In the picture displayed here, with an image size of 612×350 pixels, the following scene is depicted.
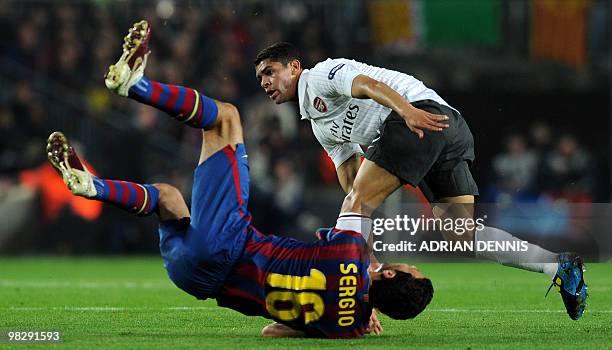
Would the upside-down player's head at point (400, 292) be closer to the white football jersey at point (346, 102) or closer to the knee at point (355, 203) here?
the knee at point (355, 203)

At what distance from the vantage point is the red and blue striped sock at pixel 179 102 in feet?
20.2

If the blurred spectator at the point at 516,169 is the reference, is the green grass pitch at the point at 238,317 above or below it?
above

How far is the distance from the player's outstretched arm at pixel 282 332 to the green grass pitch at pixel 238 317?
0.21ft

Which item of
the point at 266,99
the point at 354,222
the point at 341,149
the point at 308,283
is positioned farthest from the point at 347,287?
the point at 266,99

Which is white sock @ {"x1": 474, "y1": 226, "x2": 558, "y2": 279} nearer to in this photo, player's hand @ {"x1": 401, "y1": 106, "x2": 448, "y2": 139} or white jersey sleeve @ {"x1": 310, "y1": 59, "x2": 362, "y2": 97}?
player's hand @ {"x1": 401, "y1": 106, "x2": 448, "y2": 139}

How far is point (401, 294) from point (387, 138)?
1.33 metres

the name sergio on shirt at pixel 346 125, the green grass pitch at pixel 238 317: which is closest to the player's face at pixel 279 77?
the name sergio on shirt at pixel 346 125

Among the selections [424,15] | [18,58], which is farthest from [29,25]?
[424,15]

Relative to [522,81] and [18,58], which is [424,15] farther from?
[18,58]

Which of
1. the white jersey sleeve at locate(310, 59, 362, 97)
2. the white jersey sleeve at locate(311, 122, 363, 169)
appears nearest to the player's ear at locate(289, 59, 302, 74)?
the white jersey sleeve at locate(310, 59, 362, 97)

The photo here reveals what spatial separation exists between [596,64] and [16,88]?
8700mm

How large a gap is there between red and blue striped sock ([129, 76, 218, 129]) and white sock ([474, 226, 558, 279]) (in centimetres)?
249

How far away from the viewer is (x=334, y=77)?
6887mm

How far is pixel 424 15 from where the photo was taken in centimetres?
1694
